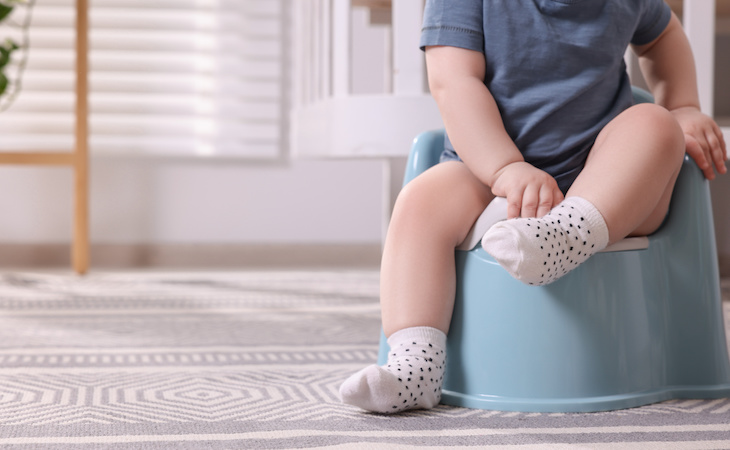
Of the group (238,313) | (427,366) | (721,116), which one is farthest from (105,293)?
(721,116)

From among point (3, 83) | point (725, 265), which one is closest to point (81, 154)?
point (3, 83)

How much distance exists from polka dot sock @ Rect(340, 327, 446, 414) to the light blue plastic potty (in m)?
0.04

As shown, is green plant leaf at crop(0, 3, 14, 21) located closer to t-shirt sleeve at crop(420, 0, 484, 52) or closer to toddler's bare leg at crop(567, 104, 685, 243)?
t-shirt sleeve at crop(420, 0, 484, 52)

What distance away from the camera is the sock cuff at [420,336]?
0.63 m

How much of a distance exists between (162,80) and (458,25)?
1.36 meters

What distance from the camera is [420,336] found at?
63cm

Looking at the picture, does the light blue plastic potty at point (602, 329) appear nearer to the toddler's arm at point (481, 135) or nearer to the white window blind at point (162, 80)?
the toddler's arm at point (481, 135)

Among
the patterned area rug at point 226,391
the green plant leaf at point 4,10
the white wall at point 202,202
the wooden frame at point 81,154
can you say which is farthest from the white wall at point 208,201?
the patterned area rug at point 226,391

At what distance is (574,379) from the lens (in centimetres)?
63

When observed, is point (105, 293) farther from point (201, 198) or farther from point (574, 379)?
point (574, 379)

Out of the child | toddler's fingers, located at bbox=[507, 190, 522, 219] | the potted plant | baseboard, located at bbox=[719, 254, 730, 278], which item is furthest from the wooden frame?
baseboard, located at bbox=[719, 254, 730, 278]

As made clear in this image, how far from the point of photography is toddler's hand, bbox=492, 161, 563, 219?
625 millimetres

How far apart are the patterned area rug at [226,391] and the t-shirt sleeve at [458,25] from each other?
1.07 ft

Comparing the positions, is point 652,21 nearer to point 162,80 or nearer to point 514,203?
point 514,203
